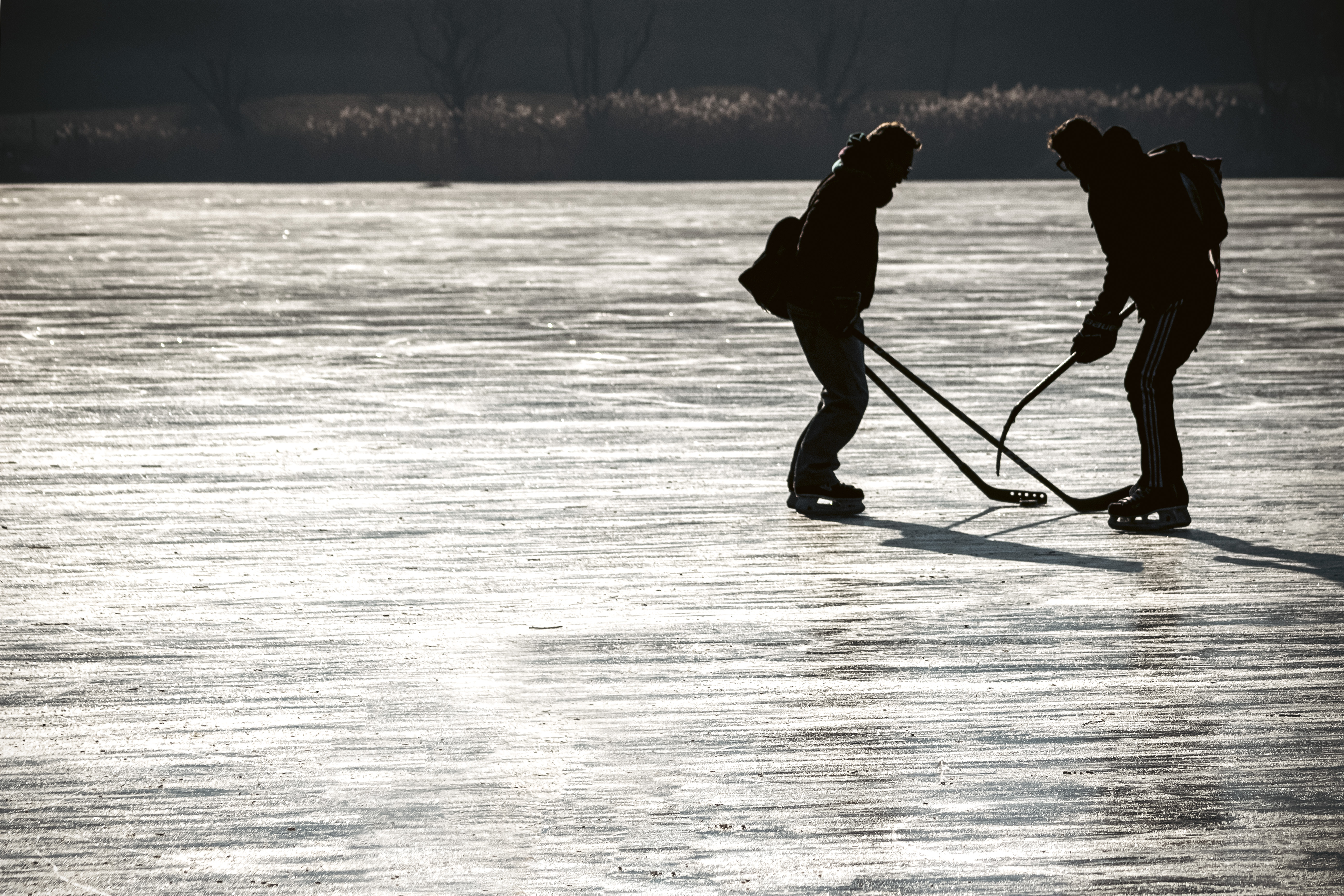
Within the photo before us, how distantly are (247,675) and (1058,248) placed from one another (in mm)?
22793

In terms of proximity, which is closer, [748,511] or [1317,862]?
[1317,862]

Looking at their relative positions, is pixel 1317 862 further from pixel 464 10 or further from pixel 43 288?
pixel 464 10

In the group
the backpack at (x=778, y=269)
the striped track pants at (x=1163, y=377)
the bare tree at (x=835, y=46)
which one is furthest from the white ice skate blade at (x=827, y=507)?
the bare tree at (x=835, y=46)

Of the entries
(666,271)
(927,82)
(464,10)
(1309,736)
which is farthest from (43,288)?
(927,82)

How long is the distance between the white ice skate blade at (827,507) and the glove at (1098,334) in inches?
48.9

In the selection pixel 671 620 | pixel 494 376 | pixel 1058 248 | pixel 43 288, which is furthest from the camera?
pixel 1058 248

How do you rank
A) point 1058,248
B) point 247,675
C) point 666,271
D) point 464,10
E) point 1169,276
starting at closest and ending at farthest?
1. point 247,675
2. point 1169,276
3. point 666,271
4. point 1058,248
5. point 464,10

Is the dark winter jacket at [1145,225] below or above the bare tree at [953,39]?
above

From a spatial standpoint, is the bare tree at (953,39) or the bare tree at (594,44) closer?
the bare tree at (594,44)

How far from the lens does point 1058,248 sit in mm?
26672

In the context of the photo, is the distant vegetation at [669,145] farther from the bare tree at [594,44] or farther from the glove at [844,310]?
the glove at [844,310]

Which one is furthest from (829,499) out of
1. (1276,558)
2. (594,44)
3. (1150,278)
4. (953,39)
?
(953,39)

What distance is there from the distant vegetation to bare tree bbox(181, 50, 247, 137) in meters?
7.80

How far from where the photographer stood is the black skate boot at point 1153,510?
25.1 ft
